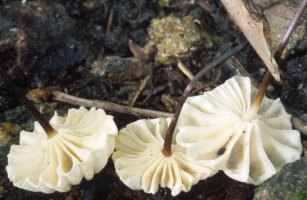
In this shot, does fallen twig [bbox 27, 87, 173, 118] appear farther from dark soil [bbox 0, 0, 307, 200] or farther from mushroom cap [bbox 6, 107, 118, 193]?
mushroom cap [bbox 6, 107, 118, 193]

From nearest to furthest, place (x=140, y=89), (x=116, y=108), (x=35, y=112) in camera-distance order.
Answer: (x=35, y=112), (x=116, y=108), (x=140, y=89)

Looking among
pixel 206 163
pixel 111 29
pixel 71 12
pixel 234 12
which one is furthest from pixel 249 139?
pixel 71 12

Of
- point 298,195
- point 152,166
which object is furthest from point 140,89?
point 298,195

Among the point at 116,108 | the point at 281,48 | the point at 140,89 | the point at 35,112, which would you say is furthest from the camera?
the point at 140,89

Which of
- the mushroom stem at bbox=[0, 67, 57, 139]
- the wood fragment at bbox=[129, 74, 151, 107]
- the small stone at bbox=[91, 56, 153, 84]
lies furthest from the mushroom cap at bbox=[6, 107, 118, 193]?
the small stone at bbox=[91, 56, 153, 84]

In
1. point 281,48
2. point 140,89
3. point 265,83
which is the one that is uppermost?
point 281,48

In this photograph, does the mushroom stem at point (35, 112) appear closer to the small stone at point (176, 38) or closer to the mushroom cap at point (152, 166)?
the mushroom cap at point (152, 166)

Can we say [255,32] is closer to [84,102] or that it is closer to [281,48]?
[281,48]
